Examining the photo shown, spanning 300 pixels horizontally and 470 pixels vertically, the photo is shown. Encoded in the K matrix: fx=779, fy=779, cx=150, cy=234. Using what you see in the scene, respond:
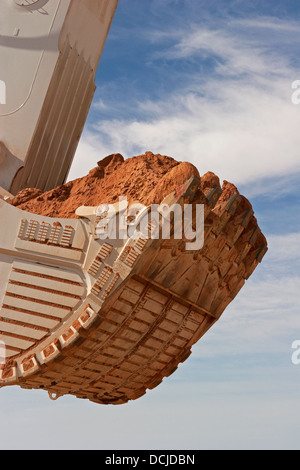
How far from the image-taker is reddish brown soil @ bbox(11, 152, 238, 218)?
1295 cm

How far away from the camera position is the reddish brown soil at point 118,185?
42.5ft

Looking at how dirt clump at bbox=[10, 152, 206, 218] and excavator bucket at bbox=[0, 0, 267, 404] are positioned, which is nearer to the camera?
excavator bucket at bbox=[0, 0, 267, 404]

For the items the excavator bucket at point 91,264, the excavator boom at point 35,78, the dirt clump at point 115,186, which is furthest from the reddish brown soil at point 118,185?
the excavator boom at point 35,78

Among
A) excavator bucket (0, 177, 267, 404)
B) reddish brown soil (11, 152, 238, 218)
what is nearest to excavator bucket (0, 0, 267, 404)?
excavator bucket (0, 177, 267, 404)

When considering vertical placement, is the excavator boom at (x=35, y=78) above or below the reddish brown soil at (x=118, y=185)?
above

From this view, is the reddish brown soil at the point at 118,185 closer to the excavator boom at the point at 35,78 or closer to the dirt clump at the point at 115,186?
the dirt clump at the point at 115,186

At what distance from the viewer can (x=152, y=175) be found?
44.3 ft

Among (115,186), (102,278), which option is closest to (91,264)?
(102,278)

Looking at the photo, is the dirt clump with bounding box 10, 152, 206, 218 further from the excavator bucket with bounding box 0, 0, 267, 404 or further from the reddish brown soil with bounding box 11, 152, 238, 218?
the excavator bucket with bounding box 0, 0, 267, 404

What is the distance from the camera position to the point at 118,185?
45.1 ft

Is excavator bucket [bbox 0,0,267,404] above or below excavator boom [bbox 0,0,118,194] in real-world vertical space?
below

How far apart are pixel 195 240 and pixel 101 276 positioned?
1739mm

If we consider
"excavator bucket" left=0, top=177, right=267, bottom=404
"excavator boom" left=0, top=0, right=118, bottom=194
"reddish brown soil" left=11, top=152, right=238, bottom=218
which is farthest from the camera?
"excavator boom" left=0, top=0, right=118, bottom=194

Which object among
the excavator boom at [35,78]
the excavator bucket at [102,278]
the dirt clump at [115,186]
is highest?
the excavator boom at [35,78]
